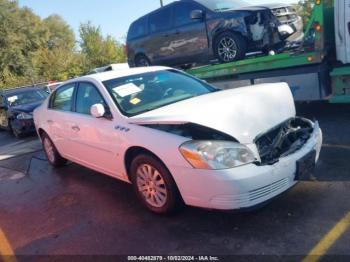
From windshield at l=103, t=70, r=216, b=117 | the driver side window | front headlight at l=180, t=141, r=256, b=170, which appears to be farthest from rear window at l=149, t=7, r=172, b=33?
front headlight at l=180, t=141, r=256, b=170

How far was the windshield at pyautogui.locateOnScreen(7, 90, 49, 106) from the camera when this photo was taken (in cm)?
1275

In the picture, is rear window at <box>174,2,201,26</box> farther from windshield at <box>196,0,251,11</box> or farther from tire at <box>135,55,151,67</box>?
tire at <box>135,55,151,67</box>

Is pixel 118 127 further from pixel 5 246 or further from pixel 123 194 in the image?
pixel 5 246

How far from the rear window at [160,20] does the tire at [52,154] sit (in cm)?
426

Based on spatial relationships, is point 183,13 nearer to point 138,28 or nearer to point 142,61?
point 138,28

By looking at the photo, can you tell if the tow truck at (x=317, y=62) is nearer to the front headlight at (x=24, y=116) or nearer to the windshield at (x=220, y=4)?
the windshield at (x=220, y=4)

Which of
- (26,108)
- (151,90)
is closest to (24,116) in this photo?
(26,108)

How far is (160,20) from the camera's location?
32.0ft

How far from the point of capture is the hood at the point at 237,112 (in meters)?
3.68

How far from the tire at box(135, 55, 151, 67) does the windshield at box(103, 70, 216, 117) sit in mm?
5202

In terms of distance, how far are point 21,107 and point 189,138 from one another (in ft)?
31.8

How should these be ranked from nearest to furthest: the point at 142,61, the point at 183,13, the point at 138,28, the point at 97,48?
the point at 183,13, the point at 138,28, the point at 142,61, the point at 97,48

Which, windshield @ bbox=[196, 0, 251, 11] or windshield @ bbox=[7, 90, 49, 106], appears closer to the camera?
windshield @ bbox=[196, 0, 251, 11]

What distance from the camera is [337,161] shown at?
502 centimetres
